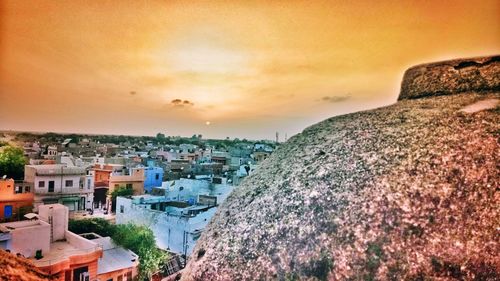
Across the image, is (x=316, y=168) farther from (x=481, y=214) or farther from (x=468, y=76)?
(x=468, y=76)

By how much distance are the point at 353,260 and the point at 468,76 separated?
111 centimetres

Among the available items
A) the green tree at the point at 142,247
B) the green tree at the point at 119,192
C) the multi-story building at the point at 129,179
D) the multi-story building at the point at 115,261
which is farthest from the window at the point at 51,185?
the multi-story building at the point at 129,179

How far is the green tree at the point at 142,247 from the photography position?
6.91 m

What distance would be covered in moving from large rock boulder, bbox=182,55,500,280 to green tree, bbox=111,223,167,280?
586cm

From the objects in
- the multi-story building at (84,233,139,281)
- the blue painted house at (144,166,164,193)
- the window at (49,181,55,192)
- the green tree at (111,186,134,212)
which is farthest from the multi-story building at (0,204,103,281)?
the blue painted house at (144,166,164,193)

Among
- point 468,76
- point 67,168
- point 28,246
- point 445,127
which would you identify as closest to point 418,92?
point 468,76

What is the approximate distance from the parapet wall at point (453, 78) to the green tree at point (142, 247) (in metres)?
5.90

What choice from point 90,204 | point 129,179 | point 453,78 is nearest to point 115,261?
point 90,204

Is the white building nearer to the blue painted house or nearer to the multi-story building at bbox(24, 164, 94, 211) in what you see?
the multi-story building at bbox(24, 164, 94, 211)

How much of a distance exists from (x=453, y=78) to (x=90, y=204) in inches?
282

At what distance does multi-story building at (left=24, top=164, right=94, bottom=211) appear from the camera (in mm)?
6695

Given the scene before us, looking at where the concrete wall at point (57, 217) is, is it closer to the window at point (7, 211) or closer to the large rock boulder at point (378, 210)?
the window at point (7, 211)

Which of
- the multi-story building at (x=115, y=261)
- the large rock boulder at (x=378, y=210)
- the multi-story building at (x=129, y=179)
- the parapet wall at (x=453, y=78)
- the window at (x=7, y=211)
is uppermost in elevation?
the parapet wall at (x=453, y=78)

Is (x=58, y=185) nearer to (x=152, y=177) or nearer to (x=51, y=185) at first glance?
(x=51, y=185)
